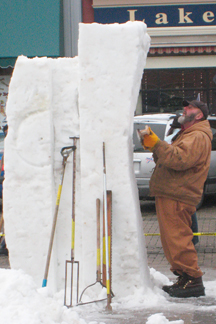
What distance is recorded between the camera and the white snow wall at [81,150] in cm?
436

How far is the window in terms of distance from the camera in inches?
578

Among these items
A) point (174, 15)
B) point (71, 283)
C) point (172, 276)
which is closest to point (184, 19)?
point (174, 15)

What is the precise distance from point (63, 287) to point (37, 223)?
652 millimetres

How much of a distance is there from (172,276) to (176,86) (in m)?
10.0

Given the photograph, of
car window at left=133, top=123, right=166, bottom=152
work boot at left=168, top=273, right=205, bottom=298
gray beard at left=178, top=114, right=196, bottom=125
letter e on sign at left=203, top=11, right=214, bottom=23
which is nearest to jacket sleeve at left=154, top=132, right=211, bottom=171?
gray beard at left=178, top=114, right=196, bottom=125

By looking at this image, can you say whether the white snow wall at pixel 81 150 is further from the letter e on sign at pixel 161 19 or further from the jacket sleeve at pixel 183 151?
the letter e on sign at pixel 161 19

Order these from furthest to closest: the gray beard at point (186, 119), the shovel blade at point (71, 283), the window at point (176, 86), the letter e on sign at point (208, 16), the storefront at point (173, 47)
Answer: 1. the window at point (176, 86)
2. the letter e on sign at point (208, 16)
3. the storefront at point (173, 47)
4. the gray beard at point (186, 119)
5. the shovel blade at point (71, 283)

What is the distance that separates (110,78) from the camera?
4363mm

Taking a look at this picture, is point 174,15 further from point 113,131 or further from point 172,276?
point 113,131

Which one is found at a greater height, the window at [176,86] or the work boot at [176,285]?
the window at [176,86]

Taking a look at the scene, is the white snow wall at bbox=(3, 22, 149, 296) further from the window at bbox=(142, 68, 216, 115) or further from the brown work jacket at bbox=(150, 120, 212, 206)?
the window at bbox=(142, 68, 216, 115)

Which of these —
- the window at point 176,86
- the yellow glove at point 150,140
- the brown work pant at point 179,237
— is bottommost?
the brown work pant at point 179,237

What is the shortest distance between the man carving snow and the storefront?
10.3 m

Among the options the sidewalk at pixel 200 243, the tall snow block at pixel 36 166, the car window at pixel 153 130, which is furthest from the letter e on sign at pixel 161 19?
the tall snow block at pixel 36 166
